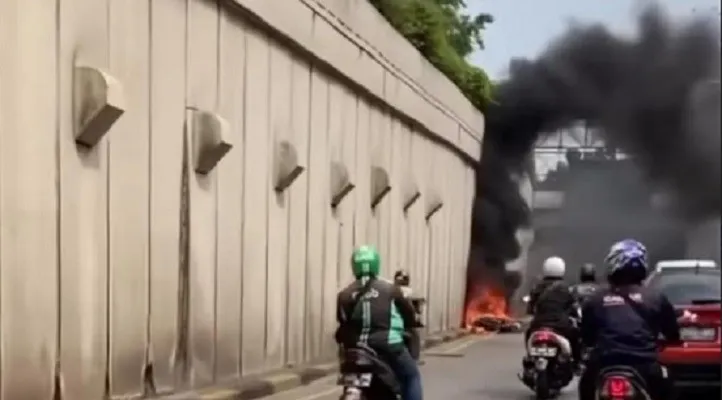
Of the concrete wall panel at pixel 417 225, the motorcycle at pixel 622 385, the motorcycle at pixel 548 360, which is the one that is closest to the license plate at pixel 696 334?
the motorcycle at pixel 548 360

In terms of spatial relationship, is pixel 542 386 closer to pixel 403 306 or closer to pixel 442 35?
pixel 403 306

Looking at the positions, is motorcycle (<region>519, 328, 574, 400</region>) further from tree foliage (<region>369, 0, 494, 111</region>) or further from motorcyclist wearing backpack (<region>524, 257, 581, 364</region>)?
tree foliage (<region>369, 0, 494, 111</region>)

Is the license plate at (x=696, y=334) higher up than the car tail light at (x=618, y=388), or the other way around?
the license plate at (x=696, y=334)

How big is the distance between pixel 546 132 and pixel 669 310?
3033 centimetres

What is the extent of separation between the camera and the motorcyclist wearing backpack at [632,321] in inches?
303

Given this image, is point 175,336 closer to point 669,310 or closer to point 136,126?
Result: point 136,126

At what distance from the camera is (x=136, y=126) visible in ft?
43.5

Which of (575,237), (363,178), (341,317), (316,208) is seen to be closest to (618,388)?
(341,317)

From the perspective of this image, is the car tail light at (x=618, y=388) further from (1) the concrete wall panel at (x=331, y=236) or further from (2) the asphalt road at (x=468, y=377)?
(1) the concrete wall panel at (x=331, y=236)

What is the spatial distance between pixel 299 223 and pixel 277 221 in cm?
106

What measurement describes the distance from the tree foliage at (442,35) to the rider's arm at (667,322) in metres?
22.8

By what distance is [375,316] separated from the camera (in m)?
9.02

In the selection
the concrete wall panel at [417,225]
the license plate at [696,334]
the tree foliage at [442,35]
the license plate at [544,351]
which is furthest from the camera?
the tree foliage at [442,35]

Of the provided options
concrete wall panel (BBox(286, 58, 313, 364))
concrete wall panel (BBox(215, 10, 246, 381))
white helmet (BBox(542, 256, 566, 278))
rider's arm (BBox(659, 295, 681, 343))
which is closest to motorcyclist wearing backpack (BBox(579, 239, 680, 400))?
rider's arm (BBox(659, 295, 681, 343))
